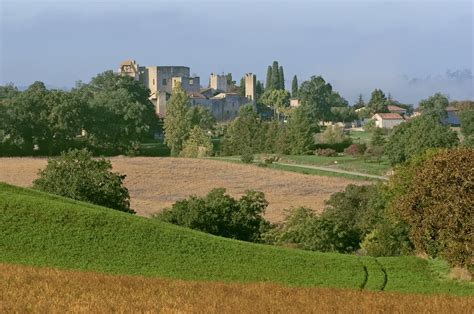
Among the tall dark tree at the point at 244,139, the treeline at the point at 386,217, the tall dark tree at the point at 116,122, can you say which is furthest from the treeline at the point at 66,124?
the treeline at the point at 386,217

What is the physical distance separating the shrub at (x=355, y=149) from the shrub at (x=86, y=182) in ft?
213

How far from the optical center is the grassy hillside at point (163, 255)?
27.4 metres

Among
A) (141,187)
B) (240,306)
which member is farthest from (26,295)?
(141,187)

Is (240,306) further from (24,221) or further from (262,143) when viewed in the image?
(262,143)

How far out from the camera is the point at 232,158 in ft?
358

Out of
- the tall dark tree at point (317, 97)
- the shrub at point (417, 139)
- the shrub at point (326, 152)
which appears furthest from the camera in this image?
the tall dark tree at point (317, 97)

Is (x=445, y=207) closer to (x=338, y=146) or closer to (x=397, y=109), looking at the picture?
(x=338, y=146)

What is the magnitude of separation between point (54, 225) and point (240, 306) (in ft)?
53.4

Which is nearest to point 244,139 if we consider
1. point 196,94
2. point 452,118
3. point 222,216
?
point 196,94

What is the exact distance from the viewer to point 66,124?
4225 inches

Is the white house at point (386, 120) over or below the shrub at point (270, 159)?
over

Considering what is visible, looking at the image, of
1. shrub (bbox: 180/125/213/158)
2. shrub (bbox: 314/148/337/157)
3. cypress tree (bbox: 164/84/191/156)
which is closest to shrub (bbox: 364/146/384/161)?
shrub (bbox: 314/148/337/157)

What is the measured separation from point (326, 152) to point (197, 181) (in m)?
30.6

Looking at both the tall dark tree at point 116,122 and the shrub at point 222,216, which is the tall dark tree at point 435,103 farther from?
the shrub at point 222,216
